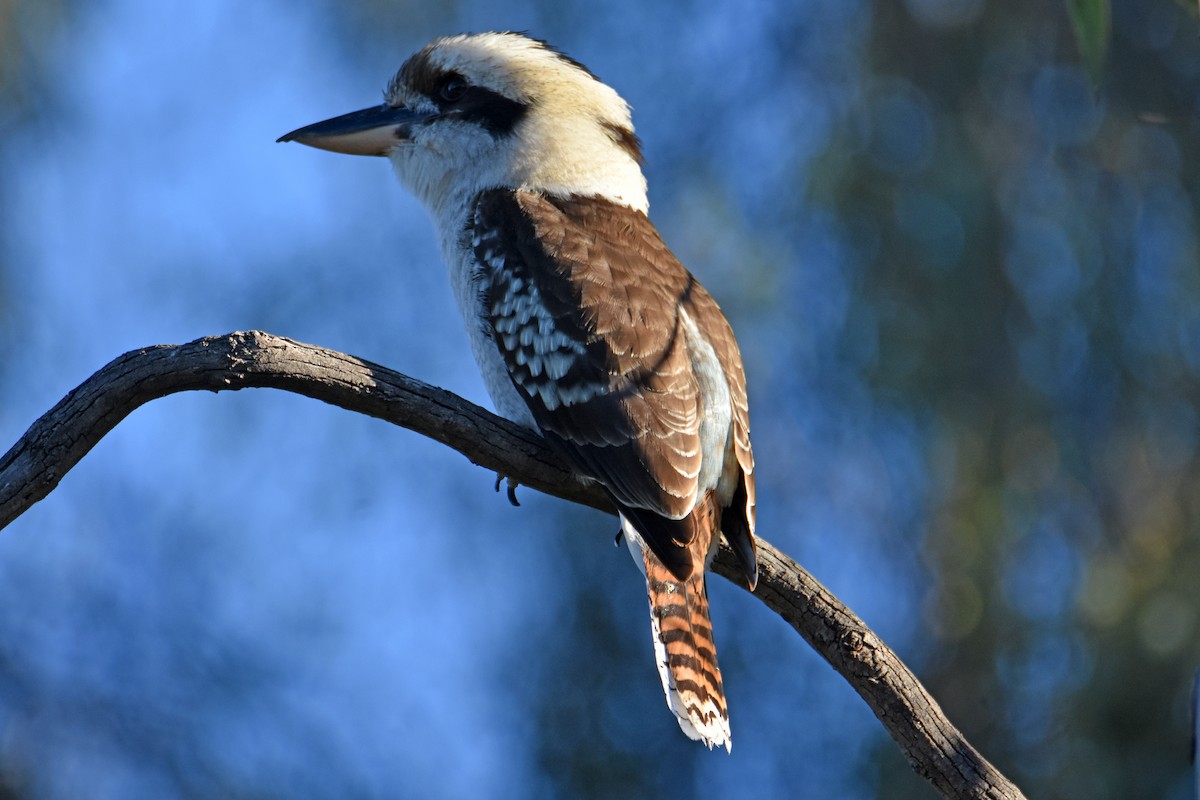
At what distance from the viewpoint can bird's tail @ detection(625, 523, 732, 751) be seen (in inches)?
91.2

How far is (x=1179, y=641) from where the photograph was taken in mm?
4332

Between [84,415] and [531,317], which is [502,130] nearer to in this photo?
[531,317]

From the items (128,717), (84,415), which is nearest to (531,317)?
(84,415)

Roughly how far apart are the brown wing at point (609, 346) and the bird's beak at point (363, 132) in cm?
42

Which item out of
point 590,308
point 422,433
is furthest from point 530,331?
point 422,433

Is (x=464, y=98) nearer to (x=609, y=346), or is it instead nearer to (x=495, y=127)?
(x=495, y=127)

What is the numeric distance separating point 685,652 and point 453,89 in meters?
1.38

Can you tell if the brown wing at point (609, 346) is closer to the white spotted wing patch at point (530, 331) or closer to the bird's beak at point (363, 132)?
the white spotted wing patch at point (530, 331)

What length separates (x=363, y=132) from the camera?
3.07m

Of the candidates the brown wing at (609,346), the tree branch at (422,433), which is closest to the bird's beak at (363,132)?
the brown wing at (609,346)

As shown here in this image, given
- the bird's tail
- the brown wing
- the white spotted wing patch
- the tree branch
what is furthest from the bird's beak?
the bird's tail

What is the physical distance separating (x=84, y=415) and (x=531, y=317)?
0.83m

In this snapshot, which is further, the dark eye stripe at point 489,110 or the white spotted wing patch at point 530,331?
the dark eye stripe at point 489,110

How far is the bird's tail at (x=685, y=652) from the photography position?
2.32 metres
